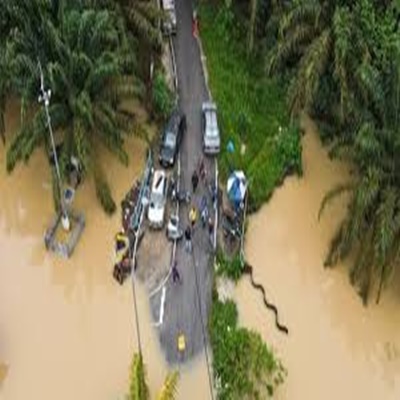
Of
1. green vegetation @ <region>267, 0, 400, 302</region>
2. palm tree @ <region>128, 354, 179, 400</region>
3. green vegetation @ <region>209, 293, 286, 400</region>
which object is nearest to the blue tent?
green vegetation @ <region>267, 0, 400, 302</region>

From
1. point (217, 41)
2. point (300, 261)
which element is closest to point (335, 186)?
point (300, 261)

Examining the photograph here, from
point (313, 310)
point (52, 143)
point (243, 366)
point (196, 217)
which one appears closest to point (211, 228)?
point (196, 217)

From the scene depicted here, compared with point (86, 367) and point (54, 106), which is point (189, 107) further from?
point (86, 367)

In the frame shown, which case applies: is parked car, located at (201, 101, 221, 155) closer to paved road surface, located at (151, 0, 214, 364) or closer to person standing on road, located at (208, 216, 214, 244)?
paved road surface, located at (151, 0, 214, 364)

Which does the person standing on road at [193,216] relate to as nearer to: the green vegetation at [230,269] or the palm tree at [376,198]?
the green vegetation at [230,269]

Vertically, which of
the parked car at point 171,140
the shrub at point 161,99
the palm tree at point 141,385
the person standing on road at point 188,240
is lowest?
the palm tree at point 141,385

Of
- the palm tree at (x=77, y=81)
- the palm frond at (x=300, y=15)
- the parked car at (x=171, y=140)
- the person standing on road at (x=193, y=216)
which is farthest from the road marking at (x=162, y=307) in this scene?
the palm frond at (x=300, y=15)
